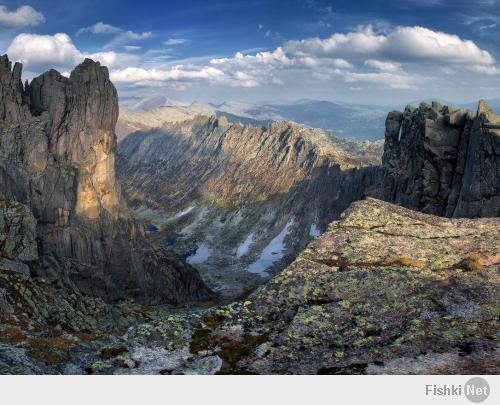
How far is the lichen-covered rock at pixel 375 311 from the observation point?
14.8 m

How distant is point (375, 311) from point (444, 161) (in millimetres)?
82077

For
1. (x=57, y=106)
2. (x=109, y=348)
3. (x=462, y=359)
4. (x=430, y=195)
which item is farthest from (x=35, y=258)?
(x=462, y=359)

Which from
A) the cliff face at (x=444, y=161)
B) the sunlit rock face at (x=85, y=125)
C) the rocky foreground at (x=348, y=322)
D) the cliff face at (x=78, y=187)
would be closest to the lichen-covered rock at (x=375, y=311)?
the rocky foreground at (x=348, y=322)

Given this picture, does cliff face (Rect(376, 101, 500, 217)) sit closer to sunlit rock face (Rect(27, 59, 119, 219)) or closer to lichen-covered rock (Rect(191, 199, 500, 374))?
lichen-covered rock (Rect(191, 199, 500, 374))

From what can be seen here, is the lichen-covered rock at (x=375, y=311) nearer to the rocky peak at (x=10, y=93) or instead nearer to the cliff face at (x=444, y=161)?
the cliff face at (x=444, y=161)

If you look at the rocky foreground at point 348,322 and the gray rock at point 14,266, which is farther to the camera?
the gray rock at point 14,266

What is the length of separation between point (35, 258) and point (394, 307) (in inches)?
3492

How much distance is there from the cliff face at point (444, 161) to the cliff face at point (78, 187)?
7593 cm

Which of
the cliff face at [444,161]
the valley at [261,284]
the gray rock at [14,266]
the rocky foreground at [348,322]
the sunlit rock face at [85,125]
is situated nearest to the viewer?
the rocky foreground at [348,322]

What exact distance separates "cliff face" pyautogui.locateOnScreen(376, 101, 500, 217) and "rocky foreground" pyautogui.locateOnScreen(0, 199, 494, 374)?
55136 mm

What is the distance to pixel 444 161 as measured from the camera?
91.5 m

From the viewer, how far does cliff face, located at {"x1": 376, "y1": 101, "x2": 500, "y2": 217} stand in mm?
77500

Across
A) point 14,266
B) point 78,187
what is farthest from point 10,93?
point 14,266

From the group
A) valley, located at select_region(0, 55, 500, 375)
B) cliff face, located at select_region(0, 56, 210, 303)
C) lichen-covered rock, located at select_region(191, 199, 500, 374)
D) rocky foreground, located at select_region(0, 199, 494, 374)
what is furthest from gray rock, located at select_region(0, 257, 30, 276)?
lichen-covered rock, located at select_region(191, 199, 500, 374)
